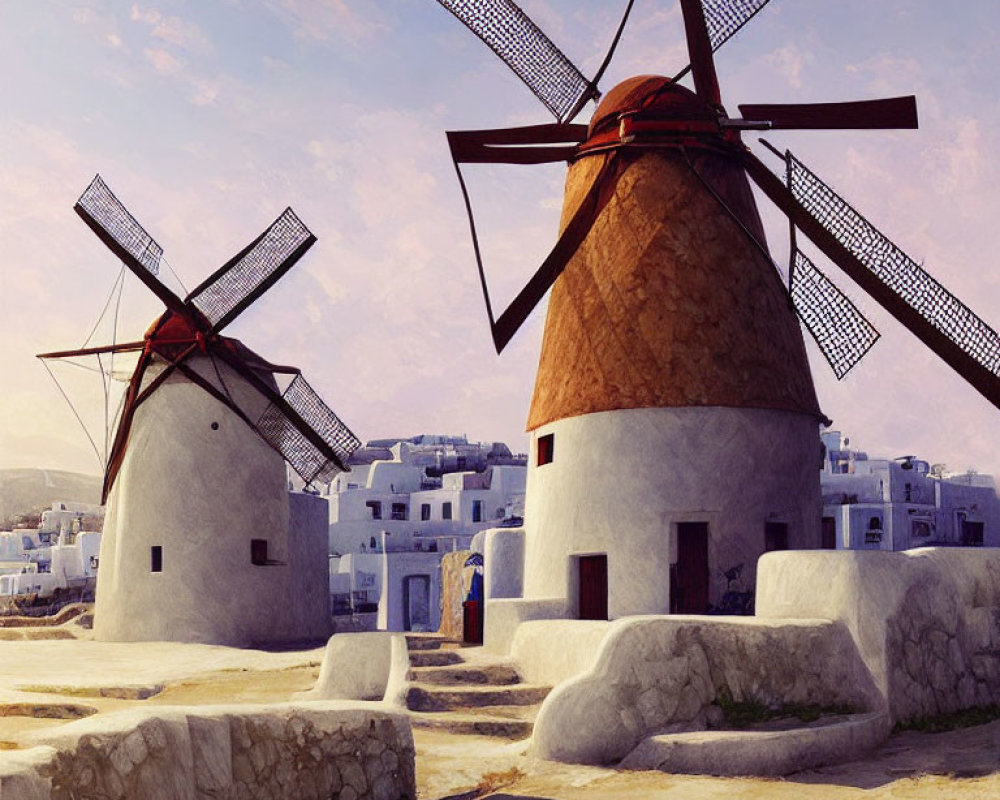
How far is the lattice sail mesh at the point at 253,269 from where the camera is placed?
62.6 ft

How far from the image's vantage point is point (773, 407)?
1285 cm

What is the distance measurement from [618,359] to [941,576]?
3.89 meters

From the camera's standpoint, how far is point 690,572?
41.0 feet

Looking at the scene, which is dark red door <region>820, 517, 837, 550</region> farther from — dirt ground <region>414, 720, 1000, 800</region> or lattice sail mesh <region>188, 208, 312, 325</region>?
lattice sail mesh <region>188, 208, 312, 325</region>

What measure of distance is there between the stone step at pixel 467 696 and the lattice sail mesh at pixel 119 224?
420 inches

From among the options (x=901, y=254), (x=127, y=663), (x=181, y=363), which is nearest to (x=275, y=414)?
(x=181, y=363)

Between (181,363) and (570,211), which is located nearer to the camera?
(570,211)

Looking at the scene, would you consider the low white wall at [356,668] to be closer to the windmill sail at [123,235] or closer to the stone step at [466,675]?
the stone step at [466,675]

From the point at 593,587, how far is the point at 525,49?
244 inches

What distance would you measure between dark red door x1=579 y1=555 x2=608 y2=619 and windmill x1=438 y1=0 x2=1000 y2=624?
0.05 feet

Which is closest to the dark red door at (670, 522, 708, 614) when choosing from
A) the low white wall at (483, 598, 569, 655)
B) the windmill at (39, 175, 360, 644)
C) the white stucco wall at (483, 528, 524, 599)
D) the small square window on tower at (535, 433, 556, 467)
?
the low white wall at (483, 598, 569, 655)

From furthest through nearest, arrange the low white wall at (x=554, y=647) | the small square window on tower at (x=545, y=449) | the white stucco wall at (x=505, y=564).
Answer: the white stucco wall at (x=505, y=564)
the small square window on tower at (x=545, y=449)
the low white wall at (x=554, y=647)

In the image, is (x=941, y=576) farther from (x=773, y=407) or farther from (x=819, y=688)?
(x=773, y=407)

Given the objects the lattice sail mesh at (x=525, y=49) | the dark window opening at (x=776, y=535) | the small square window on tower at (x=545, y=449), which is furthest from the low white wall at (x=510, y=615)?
the lattice sail mesh at (x=525, y=49)
